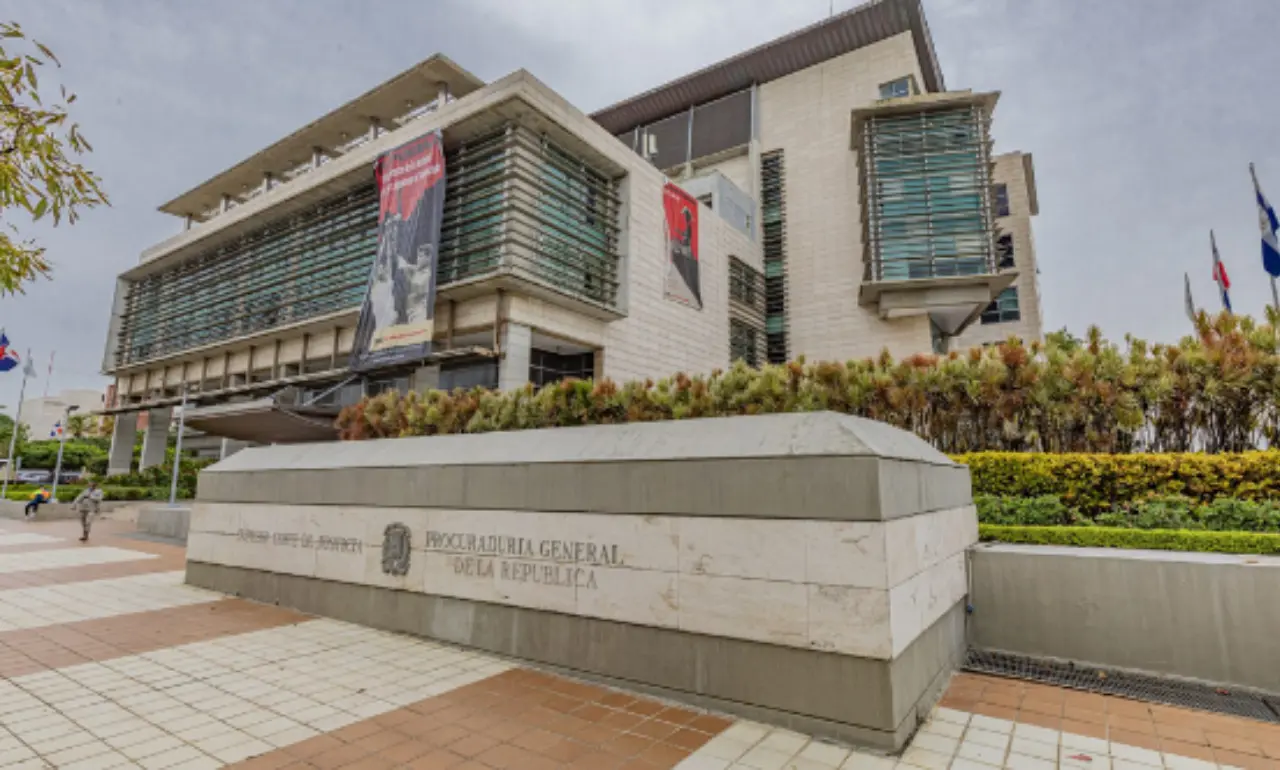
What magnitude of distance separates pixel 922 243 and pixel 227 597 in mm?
31901

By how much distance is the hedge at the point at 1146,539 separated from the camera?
6730mm

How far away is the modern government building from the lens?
23.8 meters

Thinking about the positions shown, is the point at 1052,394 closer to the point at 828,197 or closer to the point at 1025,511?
the point at 1025,511

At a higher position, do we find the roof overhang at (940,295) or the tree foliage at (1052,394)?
the roof overhang at (940,295)

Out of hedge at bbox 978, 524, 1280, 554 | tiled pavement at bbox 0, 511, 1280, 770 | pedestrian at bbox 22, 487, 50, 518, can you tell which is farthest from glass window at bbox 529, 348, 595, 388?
tiled pavement at bbox 0, 511, 1280, 770

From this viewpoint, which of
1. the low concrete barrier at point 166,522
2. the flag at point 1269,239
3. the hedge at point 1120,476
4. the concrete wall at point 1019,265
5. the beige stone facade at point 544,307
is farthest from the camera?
the concrete wall at point 1019,265

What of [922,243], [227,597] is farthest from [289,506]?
[922,243]

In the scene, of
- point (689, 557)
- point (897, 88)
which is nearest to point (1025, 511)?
point (689, 557)

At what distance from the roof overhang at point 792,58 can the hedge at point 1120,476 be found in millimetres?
36885

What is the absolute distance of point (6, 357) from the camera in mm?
25703

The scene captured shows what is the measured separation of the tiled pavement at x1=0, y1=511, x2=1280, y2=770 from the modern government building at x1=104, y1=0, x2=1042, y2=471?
16765mm

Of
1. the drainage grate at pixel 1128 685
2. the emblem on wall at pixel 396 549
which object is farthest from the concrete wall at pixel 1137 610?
the emblem on wall at pixel 396 549

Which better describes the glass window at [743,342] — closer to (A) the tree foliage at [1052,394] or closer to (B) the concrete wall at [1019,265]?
(B) the concrete wall at [1019,265]

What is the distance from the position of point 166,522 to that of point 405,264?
1165 centimetres
